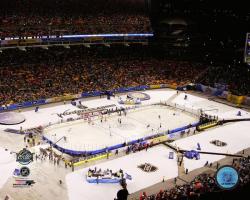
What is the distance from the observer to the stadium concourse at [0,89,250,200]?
2653 centimetres

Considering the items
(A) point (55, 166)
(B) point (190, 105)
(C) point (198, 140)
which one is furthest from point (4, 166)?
(B) point (190, 105)

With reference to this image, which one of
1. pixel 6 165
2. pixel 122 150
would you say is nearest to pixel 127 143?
pixel 122 150

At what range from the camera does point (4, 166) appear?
97.1 feet

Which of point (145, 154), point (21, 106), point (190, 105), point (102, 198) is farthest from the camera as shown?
point (190, 105)

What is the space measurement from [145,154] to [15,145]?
1201 cm

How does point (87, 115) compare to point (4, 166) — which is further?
point (87, 115)

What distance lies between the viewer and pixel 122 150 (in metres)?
33.6

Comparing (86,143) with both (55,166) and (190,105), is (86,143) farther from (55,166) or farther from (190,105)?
(190,105)

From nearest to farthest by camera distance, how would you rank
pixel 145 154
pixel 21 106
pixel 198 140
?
pixel 145 154 < pixel 198 140 < pixel 21 106
